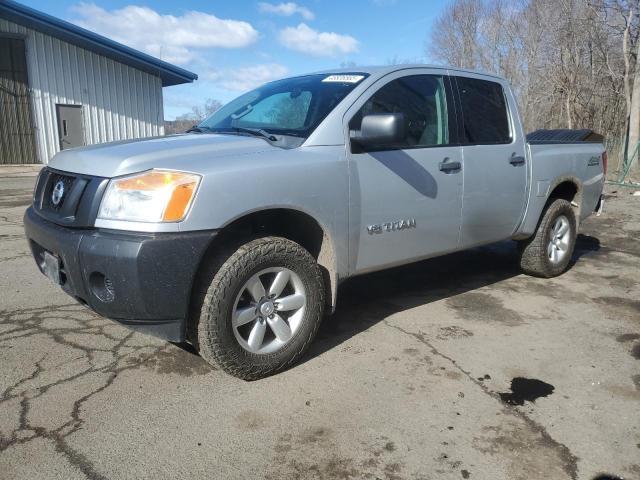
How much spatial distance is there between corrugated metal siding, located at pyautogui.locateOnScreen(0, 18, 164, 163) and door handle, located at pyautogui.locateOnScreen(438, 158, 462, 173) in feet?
54.8

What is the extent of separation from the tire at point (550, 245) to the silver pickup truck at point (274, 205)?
0.81 m

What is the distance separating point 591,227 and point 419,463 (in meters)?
7.38

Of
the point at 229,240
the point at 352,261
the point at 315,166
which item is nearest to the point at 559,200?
the point at 352,261

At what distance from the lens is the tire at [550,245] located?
16.3 feet

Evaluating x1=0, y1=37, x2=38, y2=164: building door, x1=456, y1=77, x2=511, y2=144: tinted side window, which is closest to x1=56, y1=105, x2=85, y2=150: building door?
x1=0, y1=37, x2=38, y2=164: building door

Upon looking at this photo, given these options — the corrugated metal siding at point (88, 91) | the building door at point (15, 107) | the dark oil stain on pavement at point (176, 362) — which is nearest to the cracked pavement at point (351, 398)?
the dark oil stain on pavement at point (176, 362)

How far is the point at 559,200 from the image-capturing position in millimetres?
5121

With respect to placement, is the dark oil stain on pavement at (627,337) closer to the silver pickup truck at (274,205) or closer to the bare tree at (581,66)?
the silver pickup truck at (274,205)

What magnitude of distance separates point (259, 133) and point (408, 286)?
2.33 metres

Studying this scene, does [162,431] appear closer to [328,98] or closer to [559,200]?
[328,98]

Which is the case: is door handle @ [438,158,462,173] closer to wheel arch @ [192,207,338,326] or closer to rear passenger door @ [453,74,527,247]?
rear passenger door @ [453,74,527,247]

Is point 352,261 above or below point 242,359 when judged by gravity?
above

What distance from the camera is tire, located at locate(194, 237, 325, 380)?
2.72 m

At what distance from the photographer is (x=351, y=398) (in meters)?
2.80
